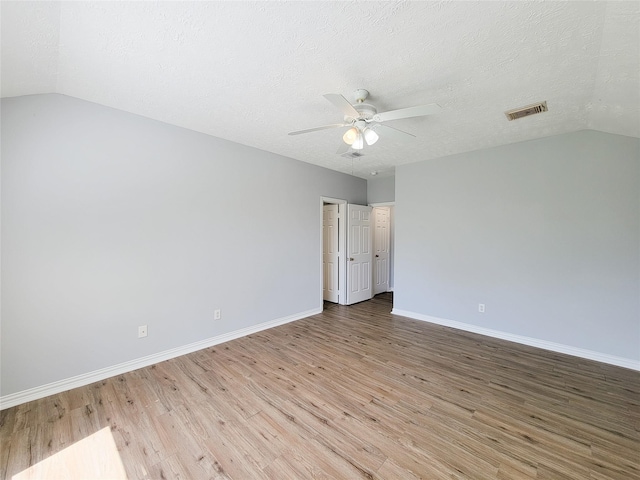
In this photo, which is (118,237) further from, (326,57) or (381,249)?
(381,249)

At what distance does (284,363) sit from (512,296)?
3.15 metres

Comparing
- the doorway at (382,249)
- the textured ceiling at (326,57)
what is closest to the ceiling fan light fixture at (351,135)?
the textured ceiling at (326,57)

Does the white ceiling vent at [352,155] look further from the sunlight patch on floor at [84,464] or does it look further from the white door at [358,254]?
the sunlight patch on floor at [84,464]

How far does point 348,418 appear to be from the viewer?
202 cm

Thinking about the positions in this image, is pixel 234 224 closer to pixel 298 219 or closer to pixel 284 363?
pixel 298 219

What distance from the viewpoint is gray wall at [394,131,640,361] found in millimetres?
2863

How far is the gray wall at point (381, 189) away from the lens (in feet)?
18.0

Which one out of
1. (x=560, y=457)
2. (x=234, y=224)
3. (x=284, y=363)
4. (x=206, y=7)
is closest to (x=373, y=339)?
(x=284, y=363)

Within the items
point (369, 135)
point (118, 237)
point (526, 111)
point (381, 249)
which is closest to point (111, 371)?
point (118, 237)

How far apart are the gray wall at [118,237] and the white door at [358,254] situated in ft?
5.94

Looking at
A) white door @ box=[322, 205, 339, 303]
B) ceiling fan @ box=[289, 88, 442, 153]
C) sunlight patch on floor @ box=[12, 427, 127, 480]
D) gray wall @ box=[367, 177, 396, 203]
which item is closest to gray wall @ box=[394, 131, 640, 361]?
gray wall @ box=[367, 177, 396, 203]

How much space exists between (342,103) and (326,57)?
1.03 feet

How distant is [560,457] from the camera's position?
1.67 metres

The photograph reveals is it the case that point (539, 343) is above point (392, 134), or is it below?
below
